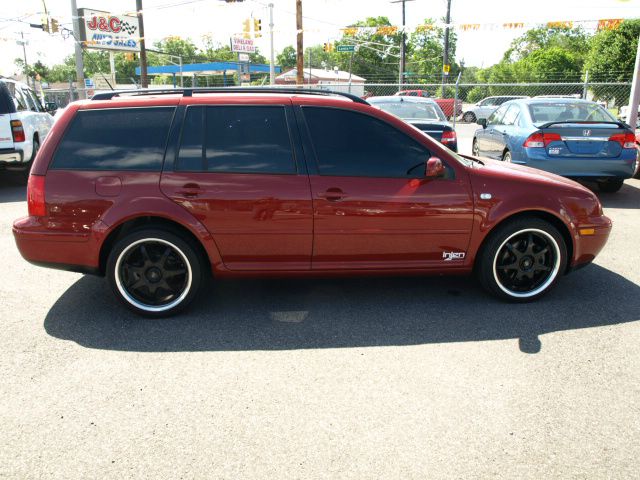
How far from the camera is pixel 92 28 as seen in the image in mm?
38312

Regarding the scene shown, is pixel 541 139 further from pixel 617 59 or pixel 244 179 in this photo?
pixel 617 59

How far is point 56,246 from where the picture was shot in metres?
4.11

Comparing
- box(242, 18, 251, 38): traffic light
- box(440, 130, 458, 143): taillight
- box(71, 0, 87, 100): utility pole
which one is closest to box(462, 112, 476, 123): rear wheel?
box(242, 18, 251, 38): traffic light

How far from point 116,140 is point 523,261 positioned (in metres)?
3.31

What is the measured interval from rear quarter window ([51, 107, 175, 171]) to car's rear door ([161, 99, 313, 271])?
0.54 ft

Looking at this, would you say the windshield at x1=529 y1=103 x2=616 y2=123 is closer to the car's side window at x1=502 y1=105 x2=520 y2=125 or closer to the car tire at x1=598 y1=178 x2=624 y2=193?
the car's side window at x1=502 y1=105 x2=520 y2=125

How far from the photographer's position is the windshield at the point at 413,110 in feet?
34.8

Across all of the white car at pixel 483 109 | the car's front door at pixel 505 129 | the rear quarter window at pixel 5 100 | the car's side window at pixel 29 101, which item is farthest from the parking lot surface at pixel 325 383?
the white car at pixel 483 109

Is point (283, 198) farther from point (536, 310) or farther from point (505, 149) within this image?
point (505, 149)

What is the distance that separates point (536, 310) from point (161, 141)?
3186 millimetres

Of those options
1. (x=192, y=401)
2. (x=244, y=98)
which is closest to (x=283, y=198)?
(x=244, y=98)

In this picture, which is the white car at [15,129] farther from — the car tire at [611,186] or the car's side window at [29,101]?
the car tire at [611,186]

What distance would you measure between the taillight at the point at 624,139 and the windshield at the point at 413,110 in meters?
3.25

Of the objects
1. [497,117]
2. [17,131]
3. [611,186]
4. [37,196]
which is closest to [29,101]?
[17,131]
